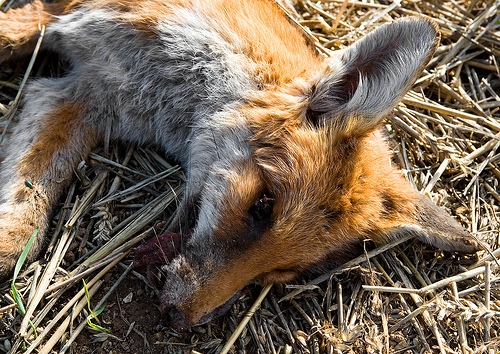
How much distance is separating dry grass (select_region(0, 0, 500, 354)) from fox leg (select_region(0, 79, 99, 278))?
0.35 ft

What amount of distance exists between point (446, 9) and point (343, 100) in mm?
2231

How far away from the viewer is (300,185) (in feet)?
9.71

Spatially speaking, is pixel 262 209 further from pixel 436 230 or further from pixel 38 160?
pixel 38 160

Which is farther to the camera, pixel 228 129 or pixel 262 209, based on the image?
pixel 228 129

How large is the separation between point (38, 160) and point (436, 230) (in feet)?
8.65

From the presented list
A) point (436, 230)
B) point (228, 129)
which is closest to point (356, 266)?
point (436, 230)

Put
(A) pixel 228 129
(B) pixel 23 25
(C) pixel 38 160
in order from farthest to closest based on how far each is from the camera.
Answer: (B) pixel 23 25
(C) pixel 38 160
(A) pixel 228 129

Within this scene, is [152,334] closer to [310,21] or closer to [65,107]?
[65,107]

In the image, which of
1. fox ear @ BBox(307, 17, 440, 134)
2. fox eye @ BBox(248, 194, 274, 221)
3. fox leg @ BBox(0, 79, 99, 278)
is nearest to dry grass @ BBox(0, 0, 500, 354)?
fox leg @ BBox(0, 79, 99, 278)

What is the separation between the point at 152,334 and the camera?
10.1ft

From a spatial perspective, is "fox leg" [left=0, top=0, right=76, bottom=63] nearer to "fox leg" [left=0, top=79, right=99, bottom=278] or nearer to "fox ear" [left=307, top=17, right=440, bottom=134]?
"fox leg" [left=0, top=79, right=99, bottom=278]

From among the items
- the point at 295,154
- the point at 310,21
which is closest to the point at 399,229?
the point at 295,154

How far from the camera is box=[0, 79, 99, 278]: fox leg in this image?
329 cm

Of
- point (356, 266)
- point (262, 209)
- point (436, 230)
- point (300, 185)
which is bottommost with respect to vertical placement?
point (356, 266)
